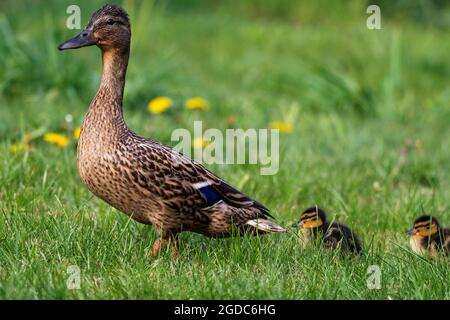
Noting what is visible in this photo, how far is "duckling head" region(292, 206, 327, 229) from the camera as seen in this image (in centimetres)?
517

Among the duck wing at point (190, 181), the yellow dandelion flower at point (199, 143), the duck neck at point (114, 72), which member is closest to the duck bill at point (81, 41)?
the duck neck at point (114, 72)

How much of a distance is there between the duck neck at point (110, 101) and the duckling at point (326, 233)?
127 centimetres

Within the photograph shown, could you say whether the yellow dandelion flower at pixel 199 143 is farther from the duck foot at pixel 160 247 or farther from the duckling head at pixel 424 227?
the duck foot at pixel 160 247

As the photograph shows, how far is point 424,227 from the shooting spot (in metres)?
5.19

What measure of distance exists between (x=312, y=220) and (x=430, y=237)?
0.72 m

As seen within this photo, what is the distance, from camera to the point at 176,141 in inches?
285

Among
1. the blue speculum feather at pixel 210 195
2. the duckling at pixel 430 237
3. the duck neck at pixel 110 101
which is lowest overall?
the duckling at pixel 430 237

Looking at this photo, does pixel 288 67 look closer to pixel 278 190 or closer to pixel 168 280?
pixel 278 190

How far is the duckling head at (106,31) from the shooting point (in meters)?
4.77

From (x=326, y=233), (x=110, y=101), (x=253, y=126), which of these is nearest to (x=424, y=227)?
(x=326, y=233)

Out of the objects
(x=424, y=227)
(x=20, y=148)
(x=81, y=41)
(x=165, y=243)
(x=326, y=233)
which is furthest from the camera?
(x=20, y=148)

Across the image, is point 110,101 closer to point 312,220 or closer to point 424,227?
point 312,220

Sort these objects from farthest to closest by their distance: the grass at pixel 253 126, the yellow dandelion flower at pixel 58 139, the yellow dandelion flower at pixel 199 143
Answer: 1. the yellow dandelion flower at pixel 199 143
2. the yellow dandelion flower at pixel 58 139
3. the grass at pixel 253 126
